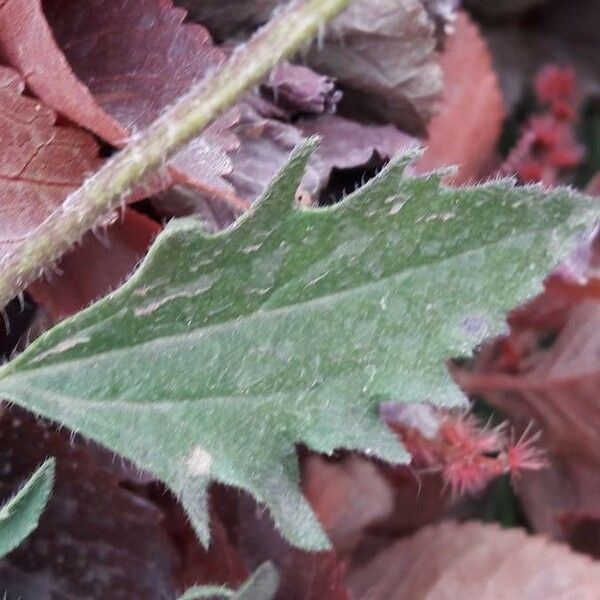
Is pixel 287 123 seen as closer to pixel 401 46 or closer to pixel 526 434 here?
pixel 401 46

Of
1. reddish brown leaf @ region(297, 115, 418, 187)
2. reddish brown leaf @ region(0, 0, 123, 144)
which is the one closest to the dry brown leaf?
reddish brown leaf @ region(297, 115, 418, 187)

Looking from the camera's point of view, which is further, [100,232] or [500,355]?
[500,355]

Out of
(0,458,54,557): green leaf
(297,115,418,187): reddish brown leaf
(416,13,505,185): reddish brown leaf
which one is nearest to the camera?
(0,458,54,557): green leaf

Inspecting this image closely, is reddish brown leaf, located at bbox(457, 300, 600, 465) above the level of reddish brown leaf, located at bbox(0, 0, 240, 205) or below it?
below

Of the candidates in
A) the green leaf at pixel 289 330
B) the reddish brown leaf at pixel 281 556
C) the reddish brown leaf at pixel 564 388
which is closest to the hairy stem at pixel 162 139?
the green leaf at pixel 289 330

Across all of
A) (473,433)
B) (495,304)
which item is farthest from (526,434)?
(495,304)

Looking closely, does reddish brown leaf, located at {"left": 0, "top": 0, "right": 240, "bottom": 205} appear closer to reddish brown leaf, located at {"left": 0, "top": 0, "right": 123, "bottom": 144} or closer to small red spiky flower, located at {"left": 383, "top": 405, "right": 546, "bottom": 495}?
reddish brown leaf, located at {"left": 0, "top": 0, "right": 123, "bottom": 144}

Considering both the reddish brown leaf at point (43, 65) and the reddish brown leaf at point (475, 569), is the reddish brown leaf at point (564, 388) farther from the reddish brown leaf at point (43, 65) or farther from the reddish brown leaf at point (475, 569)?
the reddish brown leaf at point (43, 65)
